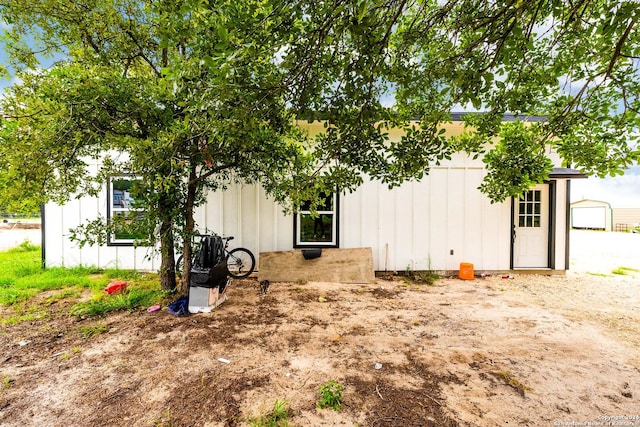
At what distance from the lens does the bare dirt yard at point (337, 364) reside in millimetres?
1968

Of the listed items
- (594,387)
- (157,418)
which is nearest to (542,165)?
(594,387)

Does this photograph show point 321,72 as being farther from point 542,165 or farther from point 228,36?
point 542,165

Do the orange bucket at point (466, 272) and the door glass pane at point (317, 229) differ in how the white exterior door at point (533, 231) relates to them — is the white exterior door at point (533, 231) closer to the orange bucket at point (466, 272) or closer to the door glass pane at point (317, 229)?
the orange bucket at point (466, 272)

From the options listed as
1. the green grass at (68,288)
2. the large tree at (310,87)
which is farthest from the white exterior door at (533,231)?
the green grass at (68,288)

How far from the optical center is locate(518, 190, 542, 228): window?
610cm

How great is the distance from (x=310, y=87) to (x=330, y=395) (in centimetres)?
237

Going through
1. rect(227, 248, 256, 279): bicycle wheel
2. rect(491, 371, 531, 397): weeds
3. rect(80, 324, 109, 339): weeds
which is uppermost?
rect(227, 248, 256, 279): bicycle wheel

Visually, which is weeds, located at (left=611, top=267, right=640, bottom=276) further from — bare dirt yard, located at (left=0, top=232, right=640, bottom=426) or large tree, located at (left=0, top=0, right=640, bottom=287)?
large tree, located at (left=0, top=0, right=640, bottom=287)

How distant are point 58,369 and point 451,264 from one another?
6254mm

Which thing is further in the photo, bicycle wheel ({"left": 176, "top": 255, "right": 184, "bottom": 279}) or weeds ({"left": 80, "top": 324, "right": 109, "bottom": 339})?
bicycle wheel ({"left": 176, "top": 255, "right": 184, "bottom": 279})

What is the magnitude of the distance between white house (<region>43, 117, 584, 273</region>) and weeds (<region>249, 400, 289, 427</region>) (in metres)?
3.88

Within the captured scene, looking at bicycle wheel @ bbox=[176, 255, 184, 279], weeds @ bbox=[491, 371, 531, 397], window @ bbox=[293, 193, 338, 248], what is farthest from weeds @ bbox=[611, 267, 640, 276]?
bicycle wheel @ bbox=[176, 255, 184, 279]

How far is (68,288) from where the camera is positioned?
4730mm

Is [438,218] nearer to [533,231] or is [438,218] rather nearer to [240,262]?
[533,231]
